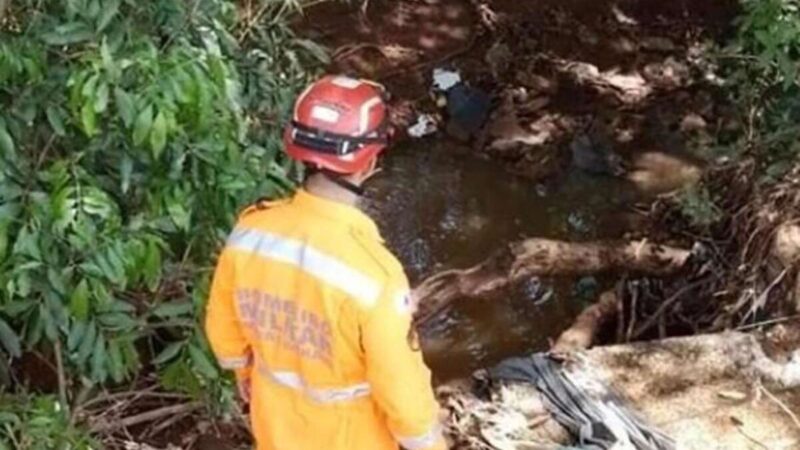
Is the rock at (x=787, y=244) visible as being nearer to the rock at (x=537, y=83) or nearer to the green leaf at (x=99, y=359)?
the rock at (x=537, y=83)

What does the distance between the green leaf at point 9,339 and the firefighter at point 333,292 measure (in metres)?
0.73

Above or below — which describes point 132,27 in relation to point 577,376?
above

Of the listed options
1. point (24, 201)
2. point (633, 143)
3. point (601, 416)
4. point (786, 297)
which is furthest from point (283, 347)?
point (633, 143)

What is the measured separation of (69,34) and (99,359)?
32.1 inches

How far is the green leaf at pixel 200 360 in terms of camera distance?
133 inches

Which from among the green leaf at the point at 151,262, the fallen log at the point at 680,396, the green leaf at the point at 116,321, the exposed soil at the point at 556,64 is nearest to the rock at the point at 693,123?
the exposed soil at the point at 556,64

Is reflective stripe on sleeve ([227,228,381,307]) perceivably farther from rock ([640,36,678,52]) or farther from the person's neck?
rock ([640,36,678,52])

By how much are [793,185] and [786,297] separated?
0.55m

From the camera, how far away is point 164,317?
3469 millimetres

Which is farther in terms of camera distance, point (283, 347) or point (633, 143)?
point (633, 143)

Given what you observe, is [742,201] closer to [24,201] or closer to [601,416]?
[601,416]

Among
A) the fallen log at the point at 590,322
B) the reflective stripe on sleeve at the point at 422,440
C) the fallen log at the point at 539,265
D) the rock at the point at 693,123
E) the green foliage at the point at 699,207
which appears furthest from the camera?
the rock at the point at 693,123

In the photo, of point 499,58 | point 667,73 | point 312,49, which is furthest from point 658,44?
point 312,49

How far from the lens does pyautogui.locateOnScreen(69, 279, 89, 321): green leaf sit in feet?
9.68
